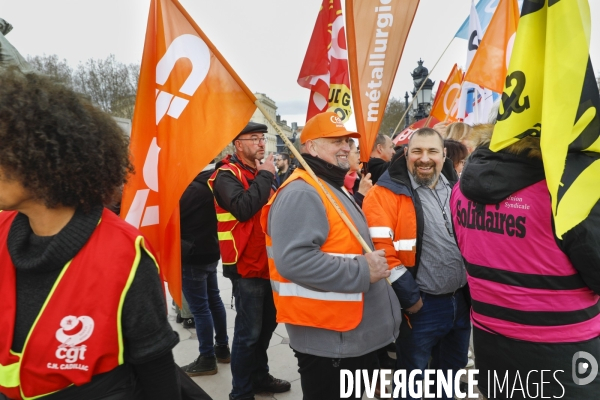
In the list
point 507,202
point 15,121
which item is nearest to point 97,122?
point 15,121

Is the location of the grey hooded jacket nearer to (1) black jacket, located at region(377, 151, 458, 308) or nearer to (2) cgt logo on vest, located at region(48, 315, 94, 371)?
(1) black jacket, located at region(377, 151, 458, 308)

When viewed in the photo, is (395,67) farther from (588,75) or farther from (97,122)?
(97,122)

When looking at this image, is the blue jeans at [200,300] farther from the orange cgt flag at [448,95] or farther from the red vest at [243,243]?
the orange cgt flag at [448,95]

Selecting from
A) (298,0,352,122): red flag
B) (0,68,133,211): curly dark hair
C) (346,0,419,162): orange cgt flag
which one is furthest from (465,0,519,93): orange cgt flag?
(0,68,133,211): curly dark hair

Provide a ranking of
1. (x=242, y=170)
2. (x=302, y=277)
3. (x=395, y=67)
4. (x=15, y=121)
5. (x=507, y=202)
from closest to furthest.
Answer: (x=15, y=121) < (x=507, y=202) < (x=302, y=277) < (x=395, y=67) < (x=242, y=170)

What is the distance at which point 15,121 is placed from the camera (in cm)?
126

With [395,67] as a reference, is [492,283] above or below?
below

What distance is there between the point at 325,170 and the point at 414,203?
0.69 meters

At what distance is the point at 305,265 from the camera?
2078 millimetres

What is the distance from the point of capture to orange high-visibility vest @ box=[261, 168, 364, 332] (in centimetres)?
218

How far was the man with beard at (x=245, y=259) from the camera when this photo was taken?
10.2 ft

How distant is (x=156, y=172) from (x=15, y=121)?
3.33 feet

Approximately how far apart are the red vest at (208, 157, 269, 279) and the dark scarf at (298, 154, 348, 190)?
3.16 feet

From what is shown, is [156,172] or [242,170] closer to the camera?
[156,172]
